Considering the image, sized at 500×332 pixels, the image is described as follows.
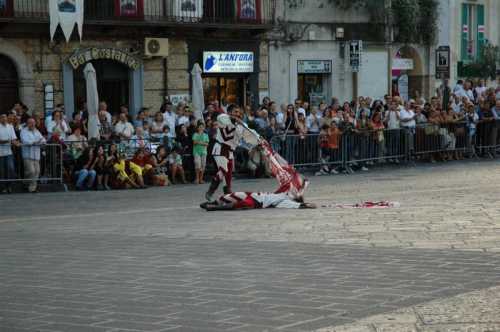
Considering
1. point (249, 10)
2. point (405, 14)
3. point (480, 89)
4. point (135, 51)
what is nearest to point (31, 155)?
point (135, 51)

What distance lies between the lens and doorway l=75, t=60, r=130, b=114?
2956 cm

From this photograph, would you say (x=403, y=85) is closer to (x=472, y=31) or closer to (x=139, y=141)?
(x=472, y=31)

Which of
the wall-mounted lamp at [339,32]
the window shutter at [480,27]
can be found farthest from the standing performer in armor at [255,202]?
the window shutter at [480,27]

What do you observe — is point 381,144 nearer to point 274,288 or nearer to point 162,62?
point 162,62

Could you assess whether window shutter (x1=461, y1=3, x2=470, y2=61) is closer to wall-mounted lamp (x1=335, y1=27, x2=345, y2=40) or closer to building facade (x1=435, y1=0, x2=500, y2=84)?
building facade (x1=435, y1=0, x2=500, y2=84)

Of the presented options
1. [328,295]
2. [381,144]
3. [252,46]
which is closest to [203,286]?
[328,295]

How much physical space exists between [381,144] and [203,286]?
56.8 ft

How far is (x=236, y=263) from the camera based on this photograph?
9.74 metres

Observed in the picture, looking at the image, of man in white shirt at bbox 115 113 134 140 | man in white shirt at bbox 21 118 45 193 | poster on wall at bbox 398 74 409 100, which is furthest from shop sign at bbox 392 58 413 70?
man in white shirt at bbox 21 118 45 193

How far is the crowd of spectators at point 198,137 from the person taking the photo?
67.7ft

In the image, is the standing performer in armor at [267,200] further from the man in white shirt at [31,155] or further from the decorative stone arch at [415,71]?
the decorative stone arch at [415,71]

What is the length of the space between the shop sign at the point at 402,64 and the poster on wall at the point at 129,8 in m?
11.8

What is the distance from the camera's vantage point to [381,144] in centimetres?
2530

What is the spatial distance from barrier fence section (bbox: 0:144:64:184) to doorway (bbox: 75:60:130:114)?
9222 millimetres
